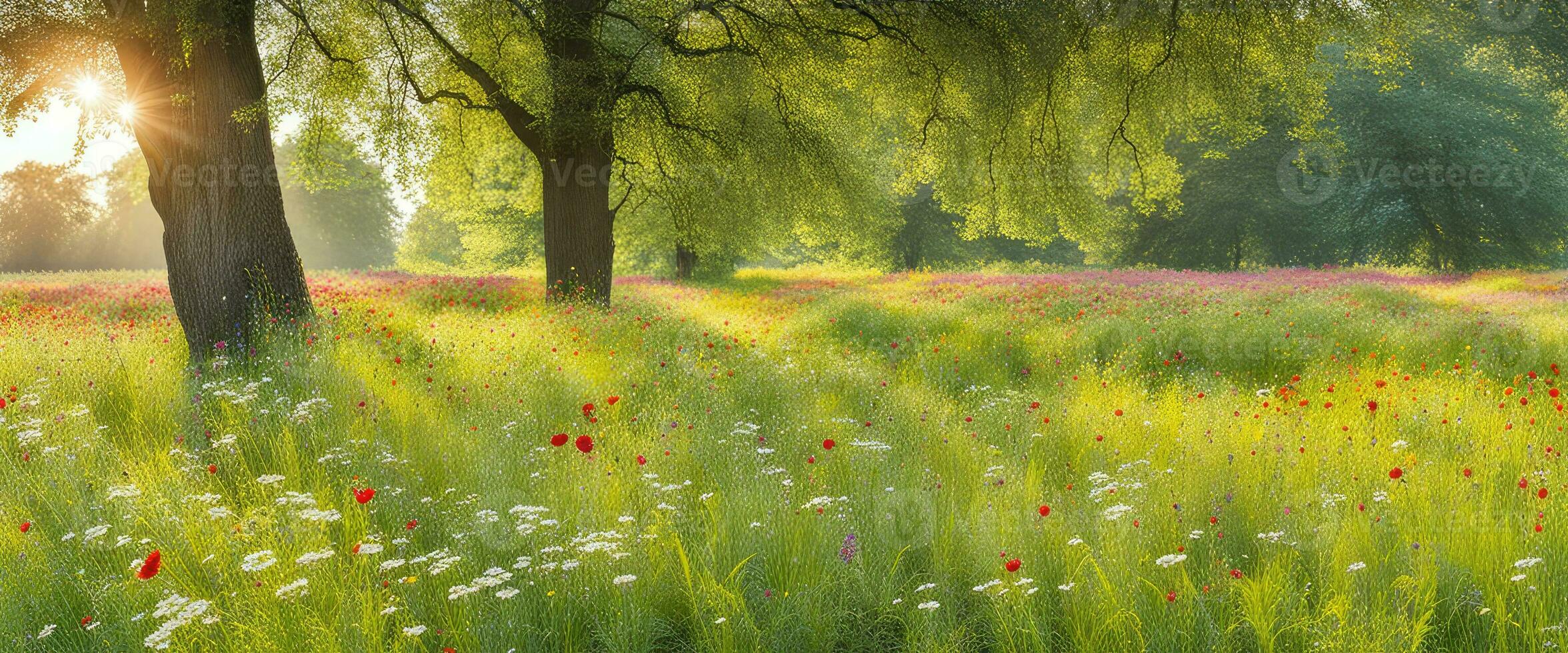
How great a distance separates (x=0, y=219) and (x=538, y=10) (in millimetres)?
61349

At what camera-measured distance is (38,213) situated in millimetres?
54031

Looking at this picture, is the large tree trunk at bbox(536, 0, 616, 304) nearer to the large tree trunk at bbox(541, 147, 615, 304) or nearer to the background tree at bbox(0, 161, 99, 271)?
the large tree trunk at bbox(541, 147, 615, 304)

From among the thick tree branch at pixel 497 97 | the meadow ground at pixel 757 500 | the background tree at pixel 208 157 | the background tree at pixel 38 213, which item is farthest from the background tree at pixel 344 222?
the meadow ground at pixel 757 500

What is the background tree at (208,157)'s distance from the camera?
8492mm

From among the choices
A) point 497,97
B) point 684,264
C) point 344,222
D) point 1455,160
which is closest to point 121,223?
point 344,222

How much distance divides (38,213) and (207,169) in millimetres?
62219

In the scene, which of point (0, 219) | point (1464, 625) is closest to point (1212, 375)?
point (1464, 625)

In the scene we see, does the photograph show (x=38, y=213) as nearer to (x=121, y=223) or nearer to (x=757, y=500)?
(x=121, y=223)

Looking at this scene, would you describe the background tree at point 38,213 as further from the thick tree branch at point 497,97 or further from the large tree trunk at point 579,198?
the large tree trunk at point 579,198

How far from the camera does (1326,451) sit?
17.0 ft

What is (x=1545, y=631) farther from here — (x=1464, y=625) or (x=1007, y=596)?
(x=1007, y=596)

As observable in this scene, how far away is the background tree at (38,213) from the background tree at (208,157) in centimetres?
5739

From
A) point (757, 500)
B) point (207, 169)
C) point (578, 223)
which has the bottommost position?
point (757, 500)

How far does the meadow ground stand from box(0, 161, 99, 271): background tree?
2340 inches
